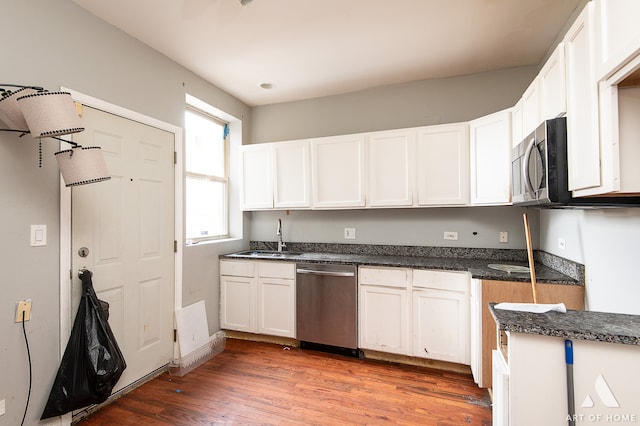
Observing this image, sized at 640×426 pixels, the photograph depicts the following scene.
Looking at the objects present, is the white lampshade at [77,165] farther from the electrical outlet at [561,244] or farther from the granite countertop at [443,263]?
the electrical outlet at [561,244]

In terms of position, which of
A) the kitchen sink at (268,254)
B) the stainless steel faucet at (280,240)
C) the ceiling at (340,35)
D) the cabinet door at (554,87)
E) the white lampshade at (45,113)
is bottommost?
the kitchen sink at (268,254)

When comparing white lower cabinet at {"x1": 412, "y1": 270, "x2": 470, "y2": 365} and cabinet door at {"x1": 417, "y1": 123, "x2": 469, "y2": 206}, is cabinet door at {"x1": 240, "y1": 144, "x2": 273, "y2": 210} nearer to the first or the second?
cabinet door at {"x1": 417, "y1": 123, "x2": 469, "y2": 206}

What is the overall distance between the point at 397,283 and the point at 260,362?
1497mm

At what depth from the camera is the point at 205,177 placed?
130 inches

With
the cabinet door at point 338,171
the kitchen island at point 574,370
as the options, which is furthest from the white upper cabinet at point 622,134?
the cabinet door at point 338,171

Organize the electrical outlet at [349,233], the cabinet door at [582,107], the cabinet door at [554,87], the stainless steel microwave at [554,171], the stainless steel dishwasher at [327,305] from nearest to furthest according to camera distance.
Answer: the cabinet door at [582,107] → the stainless steel microwave at [554,171] → the cabinet door at [554,87] → the stainless steel dishwasher at [327,305] → the electrical outlet at [349,233]

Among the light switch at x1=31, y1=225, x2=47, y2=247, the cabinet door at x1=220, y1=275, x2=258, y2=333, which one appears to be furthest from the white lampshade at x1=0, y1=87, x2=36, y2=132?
the cabinet door at x1=220, y1=275, x2=258, y2=333

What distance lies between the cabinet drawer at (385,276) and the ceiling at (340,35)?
1.98 meters

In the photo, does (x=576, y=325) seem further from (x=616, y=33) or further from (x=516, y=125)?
(x=516, y=125)

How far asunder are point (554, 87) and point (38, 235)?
3062 mm

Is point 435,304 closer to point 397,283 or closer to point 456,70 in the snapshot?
point 397,283

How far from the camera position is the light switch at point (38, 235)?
68.3 inches

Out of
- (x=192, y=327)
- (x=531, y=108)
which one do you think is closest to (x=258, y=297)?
(x=192, y=327)

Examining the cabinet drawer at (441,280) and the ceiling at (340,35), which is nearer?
the ceiling at (340,35)
